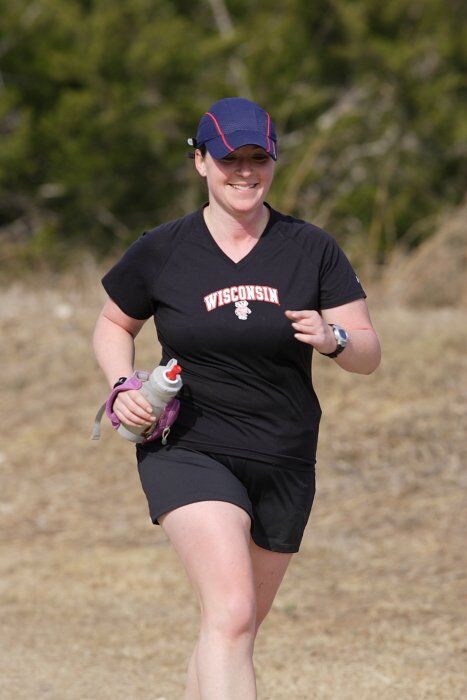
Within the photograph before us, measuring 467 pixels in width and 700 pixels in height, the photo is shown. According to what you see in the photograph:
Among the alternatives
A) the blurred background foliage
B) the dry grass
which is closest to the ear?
the dry grass

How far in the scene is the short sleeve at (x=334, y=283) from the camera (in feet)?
12.0

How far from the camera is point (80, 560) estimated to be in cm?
691

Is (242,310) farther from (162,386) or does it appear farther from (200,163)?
(200,163)

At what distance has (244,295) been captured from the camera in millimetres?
3572

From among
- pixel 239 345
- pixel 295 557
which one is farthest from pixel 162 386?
pixel 295 557

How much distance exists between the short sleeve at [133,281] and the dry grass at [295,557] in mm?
1932

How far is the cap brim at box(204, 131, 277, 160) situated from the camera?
3.55m

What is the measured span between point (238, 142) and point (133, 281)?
559mm

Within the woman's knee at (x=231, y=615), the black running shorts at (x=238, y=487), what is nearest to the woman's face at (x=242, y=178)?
the black running shorts at (x=238, y=487)

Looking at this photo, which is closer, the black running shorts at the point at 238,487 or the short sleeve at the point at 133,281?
the black running shorts at the point at 238,487

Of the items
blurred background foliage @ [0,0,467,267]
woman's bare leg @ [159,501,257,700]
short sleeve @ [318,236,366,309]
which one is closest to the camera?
woman's bare leg @ [159,501,257,700]

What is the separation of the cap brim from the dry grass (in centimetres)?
242

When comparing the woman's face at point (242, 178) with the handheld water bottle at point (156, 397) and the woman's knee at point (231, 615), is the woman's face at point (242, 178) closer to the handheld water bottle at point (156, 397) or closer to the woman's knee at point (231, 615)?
the handheld water bottle at point (156, 397)

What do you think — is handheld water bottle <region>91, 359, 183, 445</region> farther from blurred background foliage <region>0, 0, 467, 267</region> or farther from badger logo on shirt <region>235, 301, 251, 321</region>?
blurred background foliage <region>0, 0, 467, 267</region>
